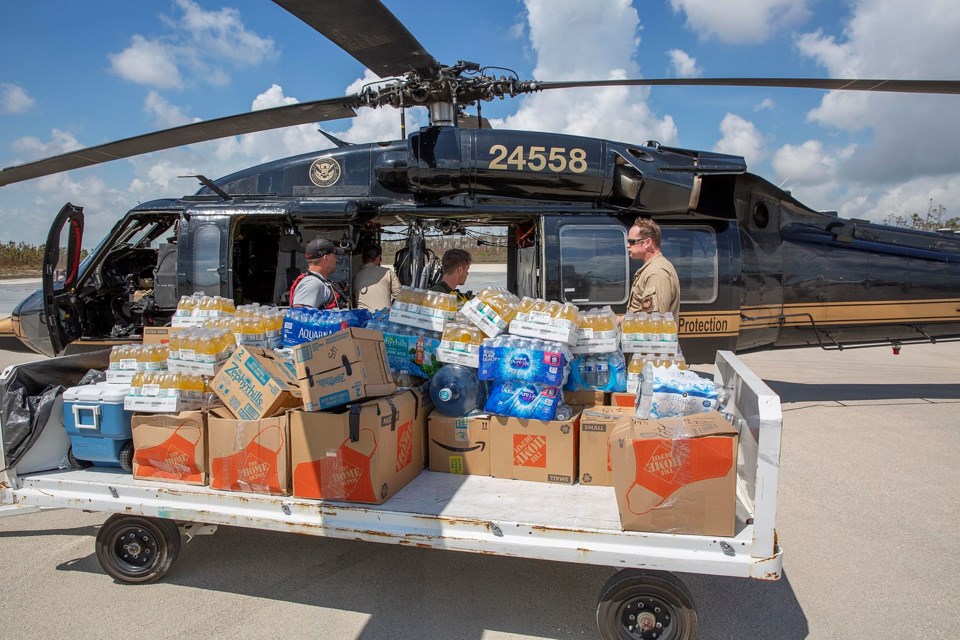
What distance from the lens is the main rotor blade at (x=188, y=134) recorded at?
20.0 ft

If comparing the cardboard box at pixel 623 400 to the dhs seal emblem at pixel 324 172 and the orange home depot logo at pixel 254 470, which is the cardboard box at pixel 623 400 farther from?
the dhs seal emblem at pixel 324 172

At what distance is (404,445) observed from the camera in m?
3.38

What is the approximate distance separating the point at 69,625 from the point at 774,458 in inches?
139

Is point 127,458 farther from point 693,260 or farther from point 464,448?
point 693,260

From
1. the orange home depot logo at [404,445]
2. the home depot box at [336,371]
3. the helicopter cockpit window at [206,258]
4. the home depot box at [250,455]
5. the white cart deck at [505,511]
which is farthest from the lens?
the helicopter cockpit window at [206,258]

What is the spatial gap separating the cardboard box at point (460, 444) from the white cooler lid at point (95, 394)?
183cm

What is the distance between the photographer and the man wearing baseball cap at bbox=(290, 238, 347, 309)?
4746 millimetres

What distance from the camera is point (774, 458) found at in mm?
2467

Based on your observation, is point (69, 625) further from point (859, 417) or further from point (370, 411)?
point (859, 417)

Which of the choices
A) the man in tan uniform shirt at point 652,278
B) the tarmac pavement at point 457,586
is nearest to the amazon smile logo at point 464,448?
the tarmac pavement at point 457,586

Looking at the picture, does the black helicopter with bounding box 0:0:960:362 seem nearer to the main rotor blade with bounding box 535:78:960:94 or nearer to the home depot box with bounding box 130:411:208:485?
the main rotor blade with bounding box 535:78:960:94

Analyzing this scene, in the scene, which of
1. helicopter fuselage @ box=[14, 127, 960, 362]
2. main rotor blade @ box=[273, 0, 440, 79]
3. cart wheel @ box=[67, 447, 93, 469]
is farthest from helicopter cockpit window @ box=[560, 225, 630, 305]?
cart wheel @ box=[67, 447, 93, 469]

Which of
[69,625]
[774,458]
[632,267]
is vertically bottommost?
[69,625]

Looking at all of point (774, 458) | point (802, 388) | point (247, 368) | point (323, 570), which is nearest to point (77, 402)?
point (247, 368)
